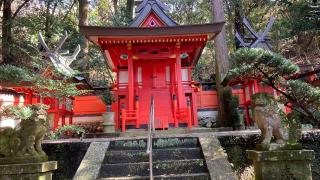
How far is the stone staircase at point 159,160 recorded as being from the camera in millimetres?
5988

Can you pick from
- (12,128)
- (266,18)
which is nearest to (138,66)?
(12,128)

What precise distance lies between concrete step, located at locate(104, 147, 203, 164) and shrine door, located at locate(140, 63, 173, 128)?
5.39 meters

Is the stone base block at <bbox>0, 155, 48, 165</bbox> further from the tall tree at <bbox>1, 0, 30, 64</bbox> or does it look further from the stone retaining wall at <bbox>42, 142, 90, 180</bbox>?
the tall tree at <bbox>1, 0, 30, 64</bbox>

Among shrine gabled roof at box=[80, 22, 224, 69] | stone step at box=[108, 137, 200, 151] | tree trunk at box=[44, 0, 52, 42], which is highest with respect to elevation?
tree trunk at box=[44, 0, 52, 42]

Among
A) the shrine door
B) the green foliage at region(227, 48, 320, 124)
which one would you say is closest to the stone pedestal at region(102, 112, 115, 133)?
the shrine door

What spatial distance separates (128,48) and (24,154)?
701cm

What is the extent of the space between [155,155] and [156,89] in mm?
6076

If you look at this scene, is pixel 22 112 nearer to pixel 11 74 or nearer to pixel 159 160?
pixel 11 74

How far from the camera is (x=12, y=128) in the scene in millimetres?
5219

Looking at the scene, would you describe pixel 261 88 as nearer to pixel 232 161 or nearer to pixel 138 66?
pixel 138 66

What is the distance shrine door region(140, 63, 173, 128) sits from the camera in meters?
12.3

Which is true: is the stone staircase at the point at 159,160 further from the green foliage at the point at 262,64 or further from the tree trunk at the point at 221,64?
the tree trunk at the point at 221,64

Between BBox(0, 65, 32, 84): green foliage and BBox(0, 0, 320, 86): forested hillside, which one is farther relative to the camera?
BBox(0, 0, 320, 86): forested hillside

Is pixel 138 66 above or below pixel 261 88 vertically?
above
